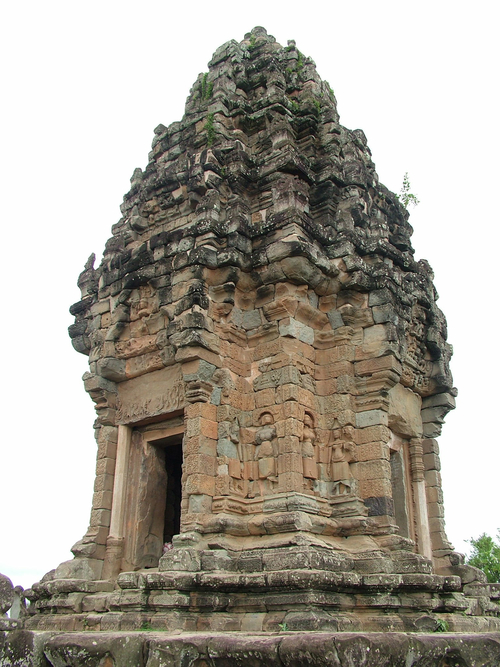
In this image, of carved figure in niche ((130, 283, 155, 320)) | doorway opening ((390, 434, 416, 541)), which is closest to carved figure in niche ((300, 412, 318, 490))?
doorway opening ((390, 434, 416, 541))

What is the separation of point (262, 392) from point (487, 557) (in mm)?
Result: 18918

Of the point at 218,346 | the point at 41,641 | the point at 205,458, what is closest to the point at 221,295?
the point at 218,346

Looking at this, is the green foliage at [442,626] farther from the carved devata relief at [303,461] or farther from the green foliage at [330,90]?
the green foliage at [330,90]

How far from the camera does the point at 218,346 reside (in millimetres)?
8984

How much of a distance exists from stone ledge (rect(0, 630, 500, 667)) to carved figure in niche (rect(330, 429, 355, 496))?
2833 mm

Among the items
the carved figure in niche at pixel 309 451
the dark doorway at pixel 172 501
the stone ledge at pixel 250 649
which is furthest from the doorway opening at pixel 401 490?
the stone ledge at pixel 250 649

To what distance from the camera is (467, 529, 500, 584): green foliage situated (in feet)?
74.5

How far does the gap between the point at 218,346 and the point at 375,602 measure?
3.78m

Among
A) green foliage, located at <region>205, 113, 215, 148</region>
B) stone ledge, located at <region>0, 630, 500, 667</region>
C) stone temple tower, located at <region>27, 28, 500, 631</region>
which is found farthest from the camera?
green foliage, located at <region>205, 113, 215, 148</region>

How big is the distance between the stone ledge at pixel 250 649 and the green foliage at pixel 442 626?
153 cm

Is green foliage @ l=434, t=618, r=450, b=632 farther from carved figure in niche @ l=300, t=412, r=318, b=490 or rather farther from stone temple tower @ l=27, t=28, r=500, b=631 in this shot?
carved figure in niche @ l=300, t=412, r=318, b=490

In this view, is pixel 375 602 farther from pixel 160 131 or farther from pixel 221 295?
pixel 160 131

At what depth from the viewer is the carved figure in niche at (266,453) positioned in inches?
329

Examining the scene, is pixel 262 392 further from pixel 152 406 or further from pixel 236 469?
pixel 152 406
